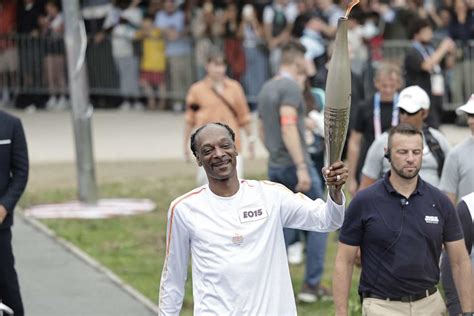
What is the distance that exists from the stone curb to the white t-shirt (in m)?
4.32

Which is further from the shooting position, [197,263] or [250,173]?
[250,173]

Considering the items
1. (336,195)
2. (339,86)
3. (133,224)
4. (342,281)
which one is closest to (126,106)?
(133,224)

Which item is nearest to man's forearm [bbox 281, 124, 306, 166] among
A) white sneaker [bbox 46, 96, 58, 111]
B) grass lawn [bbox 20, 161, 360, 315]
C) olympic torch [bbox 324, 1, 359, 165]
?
grass lawn [bbox 20, 161, 360, 315]

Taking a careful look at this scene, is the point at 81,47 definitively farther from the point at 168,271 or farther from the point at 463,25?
the point at 168,271

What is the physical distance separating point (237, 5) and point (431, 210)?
18.4 meters

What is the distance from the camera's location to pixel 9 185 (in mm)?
9945

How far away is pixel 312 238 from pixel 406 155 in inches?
157

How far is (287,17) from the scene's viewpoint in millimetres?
24219

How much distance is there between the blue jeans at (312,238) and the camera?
11.8 m

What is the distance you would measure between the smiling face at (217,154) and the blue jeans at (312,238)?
189 inches

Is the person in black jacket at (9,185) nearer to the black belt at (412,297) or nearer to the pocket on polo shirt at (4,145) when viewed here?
the pocket on polo shirt at (4,145)

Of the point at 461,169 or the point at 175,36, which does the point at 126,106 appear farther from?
the point at 461,169

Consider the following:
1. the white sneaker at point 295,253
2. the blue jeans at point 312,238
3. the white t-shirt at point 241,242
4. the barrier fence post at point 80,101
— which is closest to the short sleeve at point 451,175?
the white t-shirt at point 241,242

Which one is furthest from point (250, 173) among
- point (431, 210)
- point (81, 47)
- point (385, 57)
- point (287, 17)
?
point (431, 210)
